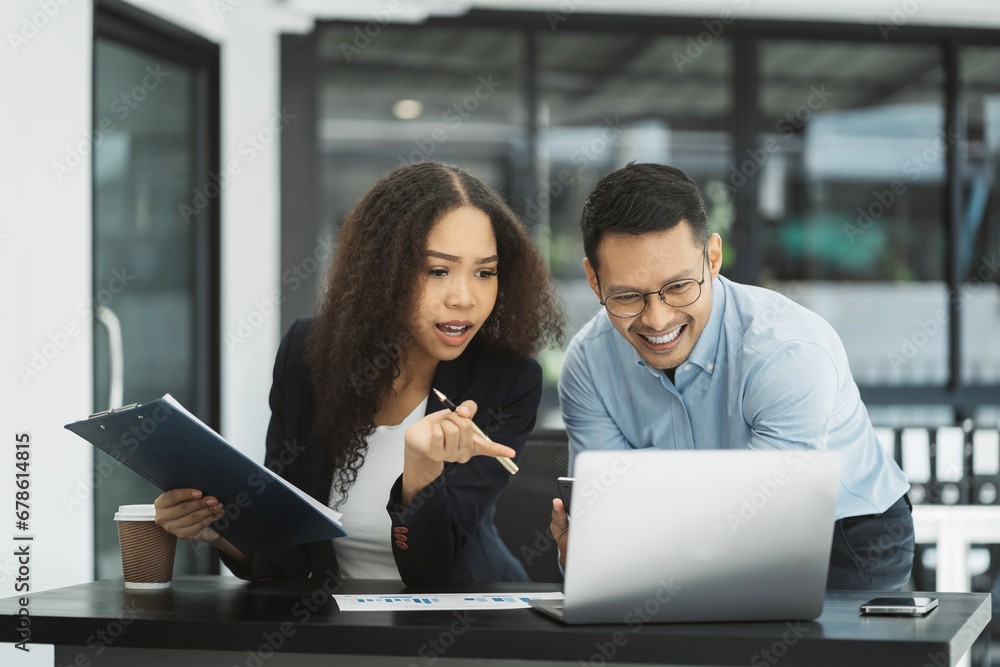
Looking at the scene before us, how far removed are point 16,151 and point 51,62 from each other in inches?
12.6

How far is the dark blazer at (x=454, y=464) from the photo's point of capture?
1676 mm

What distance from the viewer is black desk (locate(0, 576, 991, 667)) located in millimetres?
1143

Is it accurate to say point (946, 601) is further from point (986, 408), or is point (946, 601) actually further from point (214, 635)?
point (986, 408)

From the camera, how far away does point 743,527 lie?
1.18 m

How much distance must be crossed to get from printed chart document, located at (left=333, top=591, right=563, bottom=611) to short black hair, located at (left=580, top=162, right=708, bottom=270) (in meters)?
0.65

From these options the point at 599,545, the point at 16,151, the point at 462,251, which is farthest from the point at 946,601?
the point at 16,151

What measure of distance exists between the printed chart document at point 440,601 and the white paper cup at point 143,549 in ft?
1.09
